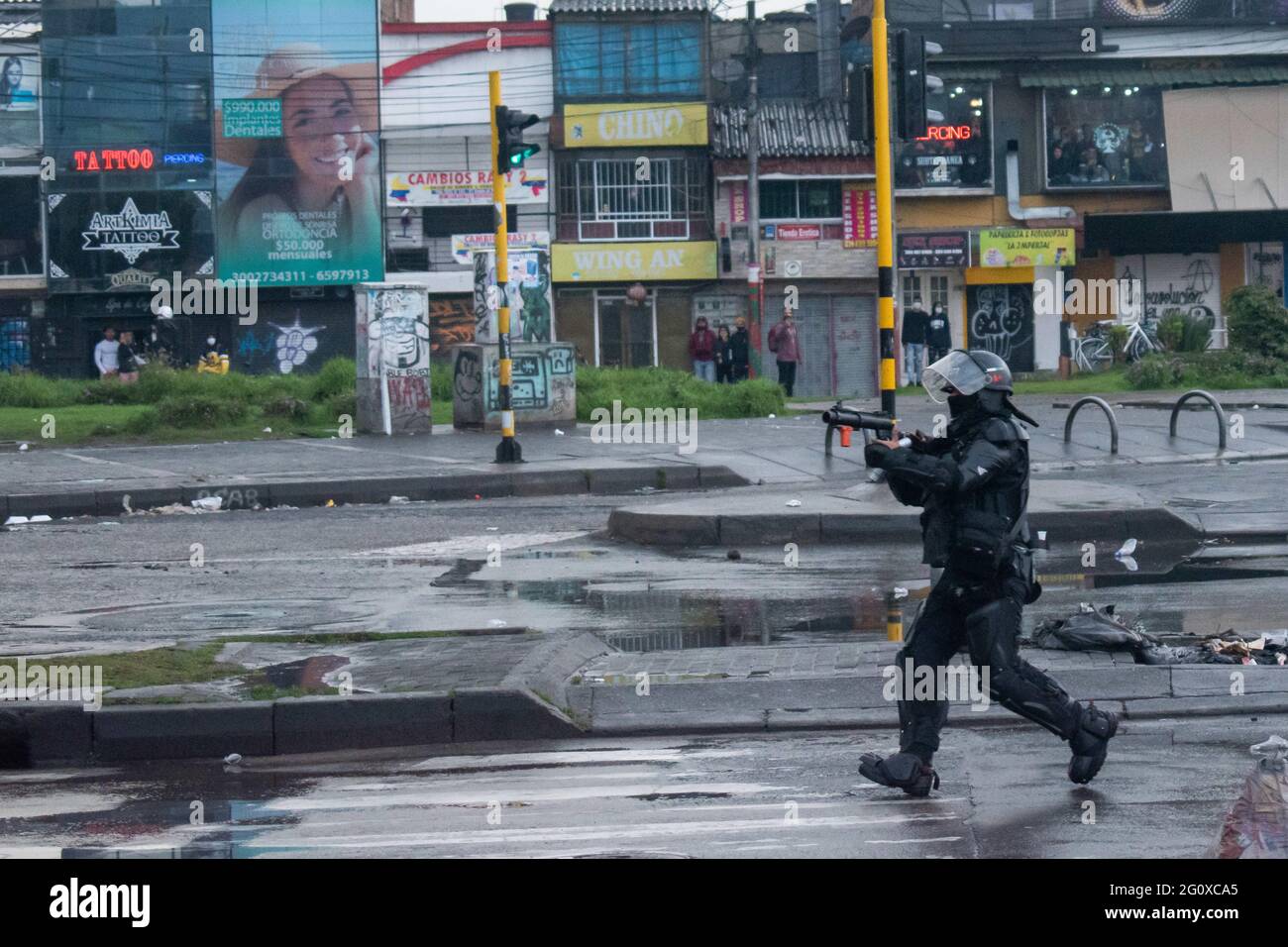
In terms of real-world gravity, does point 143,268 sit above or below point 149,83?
below

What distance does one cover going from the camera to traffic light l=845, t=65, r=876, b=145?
45.4ft

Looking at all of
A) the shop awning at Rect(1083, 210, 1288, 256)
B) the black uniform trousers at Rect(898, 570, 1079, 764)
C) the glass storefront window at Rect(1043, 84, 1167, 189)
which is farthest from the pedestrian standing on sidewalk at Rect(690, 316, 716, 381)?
the black uniform trousers at Rect(898, 570, 1079, 764)

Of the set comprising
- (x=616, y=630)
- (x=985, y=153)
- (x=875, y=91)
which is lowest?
(x=616, y=630)

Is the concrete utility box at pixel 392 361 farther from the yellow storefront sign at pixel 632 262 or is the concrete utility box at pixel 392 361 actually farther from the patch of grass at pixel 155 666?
the yellow storefront sign at pixel 632 262

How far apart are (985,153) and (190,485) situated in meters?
28.5

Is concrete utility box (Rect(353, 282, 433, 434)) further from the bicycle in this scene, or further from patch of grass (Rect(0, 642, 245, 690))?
the bicycle

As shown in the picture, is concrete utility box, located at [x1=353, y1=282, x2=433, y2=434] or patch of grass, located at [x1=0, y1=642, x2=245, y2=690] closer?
patch of grass, located at [x1=0, y1=642, x2=245, y2=690]

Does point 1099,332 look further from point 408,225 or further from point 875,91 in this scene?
point 875,91

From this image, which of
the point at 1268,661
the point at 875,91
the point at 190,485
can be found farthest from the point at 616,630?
the point at 190,485

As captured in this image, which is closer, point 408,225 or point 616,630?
point 616,630

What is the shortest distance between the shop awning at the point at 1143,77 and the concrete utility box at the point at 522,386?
21839 mm

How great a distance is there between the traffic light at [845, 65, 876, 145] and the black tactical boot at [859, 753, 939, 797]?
8.40 meters
